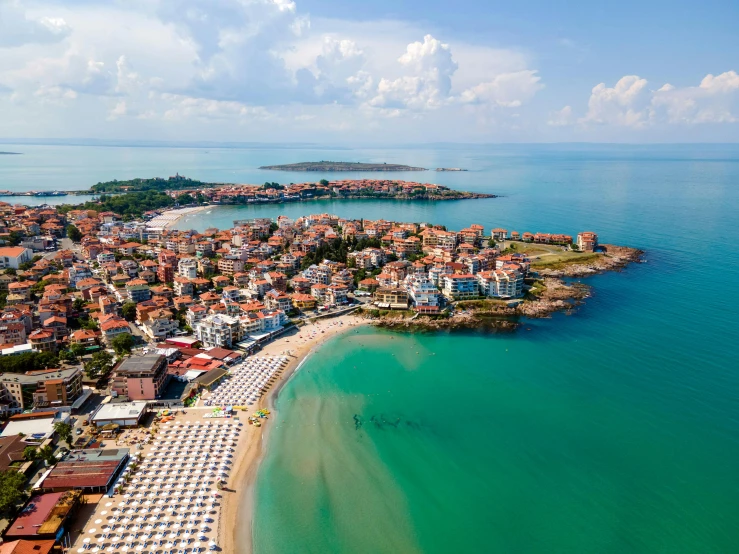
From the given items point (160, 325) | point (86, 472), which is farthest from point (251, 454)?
point (160, 325)

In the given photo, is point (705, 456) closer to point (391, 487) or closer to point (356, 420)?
point (391, 487)

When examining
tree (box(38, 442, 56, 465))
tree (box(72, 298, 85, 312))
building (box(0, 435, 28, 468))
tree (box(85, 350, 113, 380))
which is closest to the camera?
building (box(0, 435, 28, 468))

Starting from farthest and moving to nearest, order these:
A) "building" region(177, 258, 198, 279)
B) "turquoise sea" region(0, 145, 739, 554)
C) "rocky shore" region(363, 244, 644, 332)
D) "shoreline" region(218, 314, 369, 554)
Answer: "building" region(177, 258, 198, 279)
"rocky shore" region(363, 244, 644, 332)
"turquoise sea" region(0, 145, 739, 554)
"shoreline" region(218, 314, 369, 554)

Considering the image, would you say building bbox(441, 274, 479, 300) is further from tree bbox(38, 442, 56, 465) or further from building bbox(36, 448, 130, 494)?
tree bbox(38, 442, 56, 465)

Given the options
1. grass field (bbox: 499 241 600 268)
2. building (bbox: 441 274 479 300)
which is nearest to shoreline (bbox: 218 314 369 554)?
building (bbox: 441 274 479 300)

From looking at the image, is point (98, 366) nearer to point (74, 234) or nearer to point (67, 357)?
point (67, 357)

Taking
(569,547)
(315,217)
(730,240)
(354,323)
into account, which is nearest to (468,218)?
(315,217)

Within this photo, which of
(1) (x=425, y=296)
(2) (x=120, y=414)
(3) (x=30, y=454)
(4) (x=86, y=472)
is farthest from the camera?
(1) (x=425, y=296)
